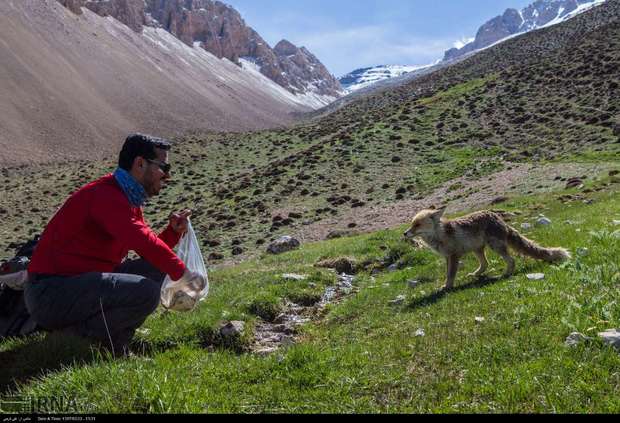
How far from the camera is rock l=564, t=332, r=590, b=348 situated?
17.4ft

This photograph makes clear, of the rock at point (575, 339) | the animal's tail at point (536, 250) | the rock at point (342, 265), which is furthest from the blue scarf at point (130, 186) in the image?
the rock at point (342, 265)

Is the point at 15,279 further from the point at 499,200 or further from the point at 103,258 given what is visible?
the point at 499,200

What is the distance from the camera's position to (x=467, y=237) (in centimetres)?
976

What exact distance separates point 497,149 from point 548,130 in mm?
5132

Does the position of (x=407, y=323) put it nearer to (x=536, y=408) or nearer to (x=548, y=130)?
(x=536, y=408)

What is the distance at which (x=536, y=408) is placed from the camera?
169 inches

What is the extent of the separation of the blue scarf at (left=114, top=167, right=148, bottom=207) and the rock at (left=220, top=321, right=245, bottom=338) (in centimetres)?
300

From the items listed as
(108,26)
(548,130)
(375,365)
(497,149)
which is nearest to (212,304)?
(375,365)

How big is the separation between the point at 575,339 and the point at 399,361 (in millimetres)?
1938

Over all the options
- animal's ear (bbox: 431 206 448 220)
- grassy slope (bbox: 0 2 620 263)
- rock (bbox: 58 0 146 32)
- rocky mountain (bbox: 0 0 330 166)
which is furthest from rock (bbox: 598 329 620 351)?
rock (bbox: 58 0 146 32)

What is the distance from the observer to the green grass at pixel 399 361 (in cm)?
458

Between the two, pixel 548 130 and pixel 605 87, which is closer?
pixel 548 130

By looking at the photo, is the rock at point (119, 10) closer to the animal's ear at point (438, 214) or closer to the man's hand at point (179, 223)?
the man's hand at point (179, 223)

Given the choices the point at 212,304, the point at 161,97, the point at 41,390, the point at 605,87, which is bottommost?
the point at 212,304
